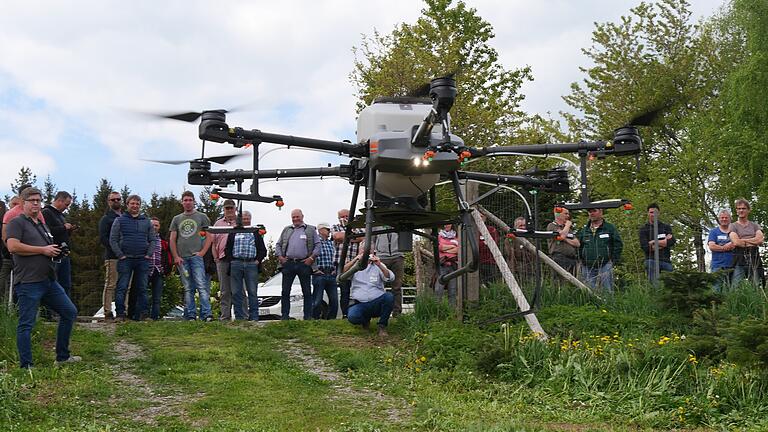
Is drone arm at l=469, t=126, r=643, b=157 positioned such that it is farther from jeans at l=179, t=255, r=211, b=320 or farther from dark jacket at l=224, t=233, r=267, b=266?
jeans at l=179, t=255, r=211, b=320

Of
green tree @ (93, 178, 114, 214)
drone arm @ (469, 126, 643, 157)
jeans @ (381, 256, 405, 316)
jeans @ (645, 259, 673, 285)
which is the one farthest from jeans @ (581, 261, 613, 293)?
green tree @ (93, 178, 114, 214)

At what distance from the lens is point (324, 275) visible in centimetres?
1429

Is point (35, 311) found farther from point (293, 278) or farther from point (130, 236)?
point (293, 278)

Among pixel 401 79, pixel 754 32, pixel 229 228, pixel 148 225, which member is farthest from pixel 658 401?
pixel 754 32

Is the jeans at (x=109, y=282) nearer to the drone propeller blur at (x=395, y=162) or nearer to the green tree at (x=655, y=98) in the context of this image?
the drone propeller blur at (x=395, y=162)

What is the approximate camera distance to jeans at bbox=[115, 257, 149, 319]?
43.5ft

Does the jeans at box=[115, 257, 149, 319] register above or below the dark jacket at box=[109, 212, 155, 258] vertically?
below

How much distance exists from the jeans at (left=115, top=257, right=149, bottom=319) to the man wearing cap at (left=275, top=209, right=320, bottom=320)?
210 centimetres

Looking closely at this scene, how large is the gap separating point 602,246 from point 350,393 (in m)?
5.73

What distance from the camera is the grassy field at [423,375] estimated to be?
7570mm

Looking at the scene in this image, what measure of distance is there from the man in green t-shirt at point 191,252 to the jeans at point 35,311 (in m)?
3.88

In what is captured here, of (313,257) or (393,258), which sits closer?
(393,258)

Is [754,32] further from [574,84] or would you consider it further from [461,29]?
[461,29]

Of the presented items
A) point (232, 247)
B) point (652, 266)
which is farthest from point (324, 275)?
point (652, 266)
